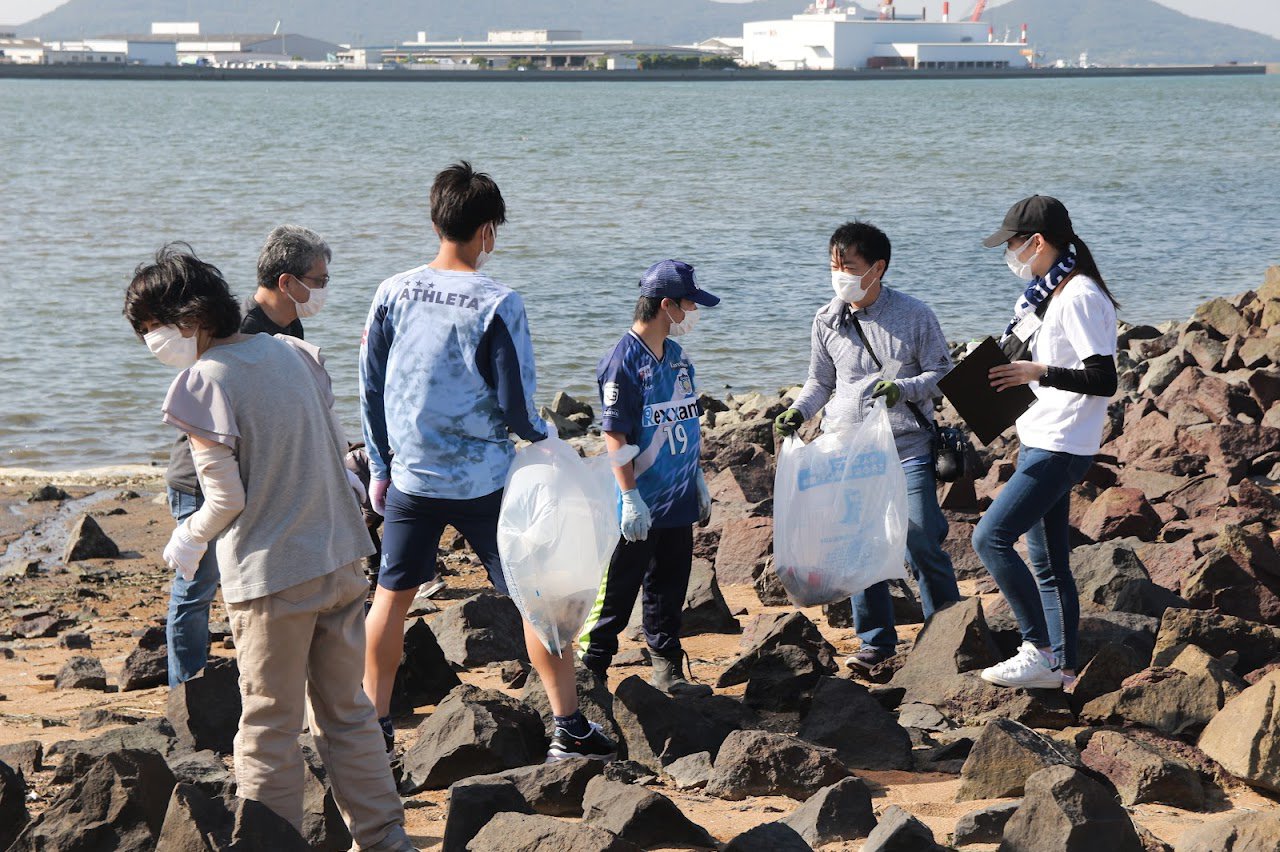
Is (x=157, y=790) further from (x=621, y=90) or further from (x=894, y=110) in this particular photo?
(x=621, y=90)

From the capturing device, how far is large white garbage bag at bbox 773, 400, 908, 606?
17.6ft

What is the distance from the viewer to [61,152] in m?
49.7

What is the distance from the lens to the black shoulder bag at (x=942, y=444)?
543cm

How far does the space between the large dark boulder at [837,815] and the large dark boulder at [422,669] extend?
72.4 inches

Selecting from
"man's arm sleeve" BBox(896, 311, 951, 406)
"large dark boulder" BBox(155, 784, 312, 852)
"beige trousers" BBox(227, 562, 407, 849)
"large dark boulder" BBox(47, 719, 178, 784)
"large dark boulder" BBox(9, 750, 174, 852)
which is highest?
"man's arm sleeve" BBox(896, 311, 951, 406)

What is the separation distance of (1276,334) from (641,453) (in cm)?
950

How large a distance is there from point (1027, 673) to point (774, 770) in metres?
1.12

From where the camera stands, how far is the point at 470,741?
4355 millimetres

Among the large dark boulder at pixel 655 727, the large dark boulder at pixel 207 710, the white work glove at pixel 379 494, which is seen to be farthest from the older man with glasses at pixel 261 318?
the large dark boulder at pixel 655 727

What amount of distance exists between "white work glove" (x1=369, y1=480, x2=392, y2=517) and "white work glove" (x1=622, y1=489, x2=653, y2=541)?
2.61 feet

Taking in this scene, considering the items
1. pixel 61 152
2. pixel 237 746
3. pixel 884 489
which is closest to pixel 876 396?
pixel 884 489

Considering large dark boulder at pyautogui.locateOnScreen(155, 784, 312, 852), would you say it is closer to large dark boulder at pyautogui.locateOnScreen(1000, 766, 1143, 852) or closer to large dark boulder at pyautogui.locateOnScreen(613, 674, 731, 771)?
large dark boulder at pyautogui.locateOnScreen(613, 674, 731, 771)

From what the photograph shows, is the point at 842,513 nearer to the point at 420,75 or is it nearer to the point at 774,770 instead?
the point at 774,770

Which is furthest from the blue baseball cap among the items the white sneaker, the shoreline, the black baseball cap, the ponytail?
the shoreline
